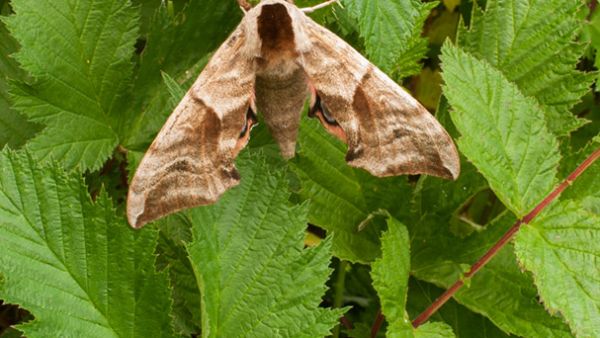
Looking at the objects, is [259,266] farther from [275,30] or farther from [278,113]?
[275,30]

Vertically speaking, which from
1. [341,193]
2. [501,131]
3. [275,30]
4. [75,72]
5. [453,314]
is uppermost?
[275,30]

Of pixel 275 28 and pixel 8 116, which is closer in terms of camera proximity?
pixel 275 28

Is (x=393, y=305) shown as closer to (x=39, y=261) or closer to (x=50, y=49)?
(x=39, y=261)

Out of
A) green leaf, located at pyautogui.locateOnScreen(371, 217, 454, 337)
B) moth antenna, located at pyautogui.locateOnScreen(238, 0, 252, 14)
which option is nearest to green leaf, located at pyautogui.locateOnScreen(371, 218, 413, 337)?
green leaf, located at pyautogui.locateOnScreen(371, 217, 454, 337)

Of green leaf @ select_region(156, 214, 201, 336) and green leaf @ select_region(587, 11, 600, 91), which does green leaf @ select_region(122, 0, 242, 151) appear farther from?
green leaf @ select_region(587, 11, 600, 91)

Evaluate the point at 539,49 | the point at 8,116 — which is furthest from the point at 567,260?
the point at 8,116

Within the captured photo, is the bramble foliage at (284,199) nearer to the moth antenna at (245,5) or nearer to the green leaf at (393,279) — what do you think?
the green leaf at (393,279)
